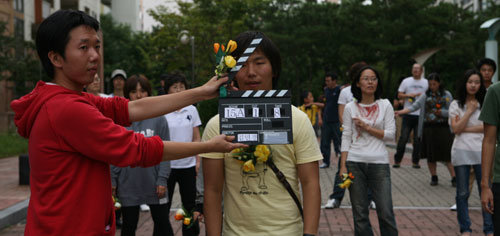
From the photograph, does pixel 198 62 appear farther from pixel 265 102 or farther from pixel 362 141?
pixel 265 102

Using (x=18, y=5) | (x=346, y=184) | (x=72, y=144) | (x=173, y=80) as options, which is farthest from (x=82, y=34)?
(x=18, y=5)

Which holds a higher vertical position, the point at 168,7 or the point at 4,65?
the point at 168,7

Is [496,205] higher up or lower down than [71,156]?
lower down

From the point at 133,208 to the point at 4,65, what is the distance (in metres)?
22.3

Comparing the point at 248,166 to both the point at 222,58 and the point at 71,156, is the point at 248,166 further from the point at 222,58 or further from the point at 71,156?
the point at 71,156

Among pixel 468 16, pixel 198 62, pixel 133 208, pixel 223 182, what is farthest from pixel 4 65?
pixel 468 16

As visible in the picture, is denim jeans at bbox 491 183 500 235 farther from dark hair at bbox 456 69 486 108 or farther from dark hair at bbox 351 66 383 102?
dark hair at bbox 456 69 486 108

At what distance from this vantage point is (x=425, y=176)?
1203 cm

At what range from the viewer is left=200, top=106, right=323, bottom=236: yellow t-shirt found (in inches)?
117

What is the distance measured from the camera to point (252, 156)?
2922mm

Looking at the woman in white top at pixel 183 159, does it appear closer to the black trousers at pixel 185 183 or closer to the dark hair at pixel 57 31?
the black trousers at pixel 185 183

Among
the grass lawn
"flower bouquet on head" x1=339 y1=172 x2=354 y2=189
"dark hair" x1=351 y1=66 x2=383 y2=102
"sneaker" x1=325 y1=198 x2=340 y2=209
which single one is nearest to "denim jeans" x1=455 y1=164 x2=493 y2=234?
"dark hair" x1=351 y1=66 x2=383 y2=102

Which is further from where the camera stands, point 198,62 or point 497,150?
point 198,62

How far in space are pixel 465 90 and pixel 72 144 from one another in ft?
18.2
